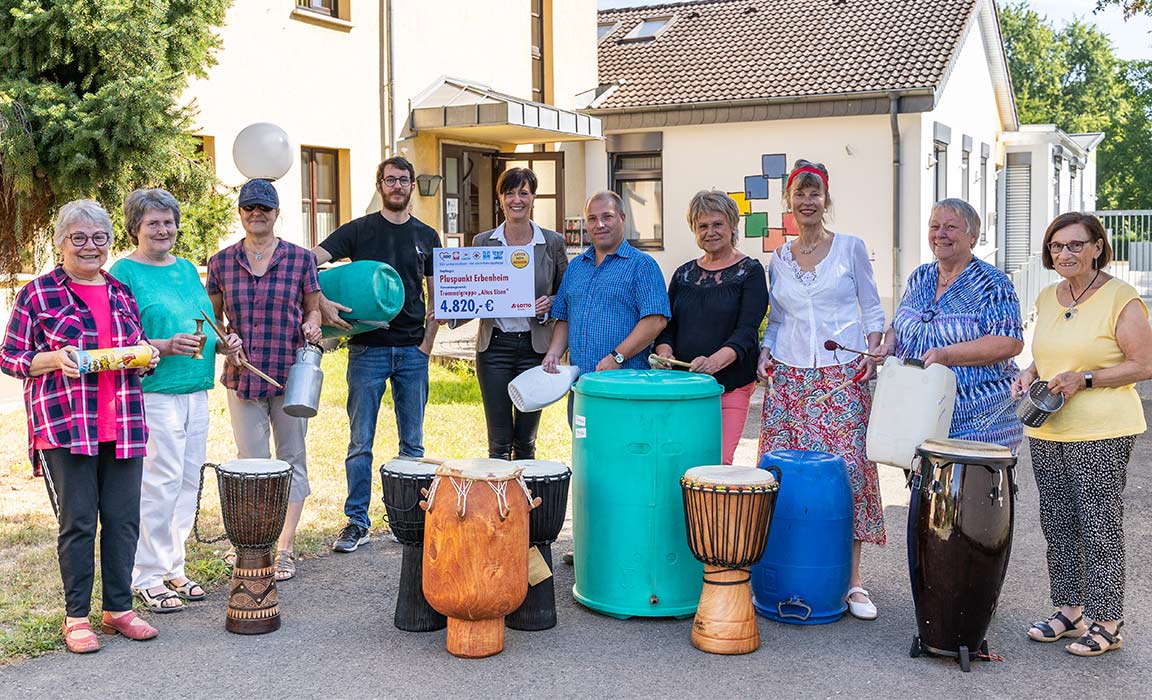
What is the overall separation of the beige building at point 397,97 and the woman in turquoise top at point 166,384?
23.1ft

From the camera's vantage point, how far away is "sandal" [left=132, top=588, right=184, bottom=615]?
5.45 meters

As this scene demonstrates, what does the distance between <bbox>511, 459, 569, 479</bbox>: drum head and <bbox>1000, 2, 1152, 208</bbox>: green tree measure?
201 feet

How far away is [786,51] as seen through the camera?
2133 cm

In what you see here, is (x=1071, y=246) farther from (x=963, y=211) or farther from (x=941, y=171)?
(x=941, y=171)

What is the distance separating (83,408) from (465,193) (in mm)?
13524

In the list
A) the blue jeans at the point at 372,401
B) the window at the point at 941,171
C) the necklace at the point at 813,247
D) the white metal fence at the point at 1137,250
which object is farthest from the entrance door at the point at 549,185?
the necklace at the point at 813,247

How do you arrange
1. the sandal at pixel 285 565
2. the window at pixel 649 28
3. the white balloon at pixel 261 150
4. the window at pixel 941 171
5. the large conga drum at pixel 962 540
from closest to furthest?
the large conga drum at pixel 962 540
the sandal at pixel 285 565
the white balloon at pixel 261 150
the window at pixel 941 171
the window at pixel 649 28

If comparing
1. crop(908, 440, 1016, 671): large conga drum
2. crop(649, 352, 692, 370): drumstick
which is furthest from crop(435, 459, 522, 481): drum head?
crop(908, 440, 1016, 671): large conga drum

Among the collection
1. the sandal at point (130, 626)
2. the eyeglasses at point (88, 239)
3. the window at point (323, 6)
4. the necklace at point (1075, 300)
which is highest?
the window at point (323, 6)

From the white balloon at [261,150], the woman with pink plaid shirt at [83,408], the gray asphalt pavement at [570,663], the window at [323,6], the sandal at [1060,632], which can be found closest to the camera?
the gray asphalt pavement at [570,663]

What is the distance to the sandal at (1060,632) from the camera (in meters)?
5.04

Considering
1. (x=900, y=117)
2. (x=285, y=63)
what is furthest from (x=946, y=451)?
(x=900, y=117)

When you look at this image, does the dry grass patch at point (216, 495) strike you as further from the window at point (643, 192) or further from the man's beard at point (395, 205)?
the window at point (643, 192)

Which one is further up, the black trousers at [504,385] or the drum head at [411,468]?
the black trousers at [504,385]
